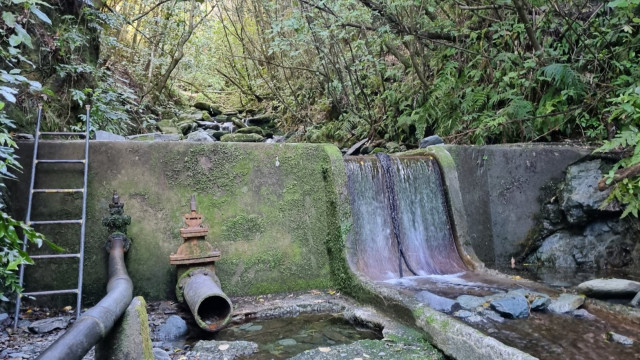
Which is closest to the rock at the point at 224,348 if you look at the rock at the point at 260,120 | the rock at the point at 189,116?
the rock at the point at 189,116

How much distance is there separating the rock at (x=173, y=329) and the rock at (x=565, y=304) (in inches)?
141

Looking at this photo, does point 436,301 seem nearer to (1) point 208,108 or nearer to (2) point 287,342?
(2) point 287,342

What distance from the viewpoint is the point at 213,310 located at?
14.2 feet

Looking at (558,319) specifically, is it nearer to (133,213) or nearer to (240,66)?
(133,213)

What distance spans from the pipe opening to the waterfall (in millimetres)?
1872

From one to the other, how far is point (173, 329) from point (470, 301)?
2930mm

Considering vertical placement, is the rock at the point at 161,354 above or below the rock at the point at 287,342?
above

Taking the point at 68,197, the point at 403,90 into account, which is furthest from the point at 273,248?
the point at 403,90

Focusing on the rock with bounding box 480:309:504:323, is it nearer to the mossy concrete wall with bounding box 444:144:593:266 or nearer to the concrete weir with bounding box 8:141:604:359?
the concrete weir with bounding box 8:141:604:359

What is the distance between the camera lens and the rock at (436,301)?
4.34 meters

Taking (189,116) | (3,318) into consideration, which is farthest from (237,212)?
(189,116)

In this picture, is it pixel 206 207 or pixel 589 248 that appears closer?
pixel 206 207

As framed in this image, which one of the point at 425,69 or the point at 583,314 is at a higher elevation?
the point at 425,69

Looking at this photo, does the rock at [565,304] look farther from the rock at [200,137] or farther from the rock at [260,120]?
the rock at [260,120]
